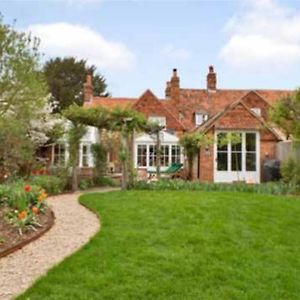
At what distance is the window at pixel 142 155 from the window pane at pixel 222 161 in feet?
21.4

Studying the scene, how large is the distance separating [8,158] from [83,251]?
28.3ft

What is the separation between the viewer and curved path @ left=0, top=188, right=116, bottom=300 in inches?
228

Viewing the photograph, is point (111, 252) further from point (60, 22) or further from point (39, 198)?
point (60, 22)

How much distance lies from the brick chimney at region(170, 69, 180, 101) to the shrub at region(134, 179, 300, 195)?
18148 mm

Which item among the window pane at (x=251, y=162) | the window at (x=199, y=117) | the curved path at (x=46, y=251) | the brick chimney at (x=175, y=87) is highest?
the brick chimney at (x=175, y=87)

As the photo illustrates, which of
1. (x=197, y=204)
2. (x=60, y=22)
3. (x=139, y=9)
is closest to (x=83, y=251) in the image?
(x=197, y=204)

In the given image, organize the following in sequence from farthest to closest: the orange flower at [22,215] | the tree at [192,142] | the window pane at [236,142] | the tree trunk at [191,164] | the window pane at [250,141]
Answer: the window pane at [250,141]
the window pane at [236,142]
the tree trunk at [191,164]
the tree at [192,142]
the orange flower at [22,215]

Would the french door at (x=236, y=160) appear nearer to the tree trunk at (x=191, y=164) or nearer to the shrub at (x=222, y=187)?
the tree trunk at (x=191, y=164)

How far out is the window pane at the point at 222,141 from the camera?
22.5 metres

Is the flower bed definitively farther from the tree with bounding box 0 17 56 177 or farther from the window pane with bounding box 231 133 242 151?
the window pane with bounding box 231 133 242 151

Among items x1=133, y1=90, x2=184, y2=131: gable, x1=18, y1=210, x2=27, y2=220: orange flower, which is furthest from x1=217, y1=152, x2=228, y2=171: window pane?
Answer: x1=18, y1=210, x2=27, y2=220: orange flower

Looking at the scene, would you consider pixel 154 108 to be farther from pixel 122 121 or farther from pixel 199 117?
pixel 122 121

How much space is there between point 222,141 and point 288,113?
8118mm

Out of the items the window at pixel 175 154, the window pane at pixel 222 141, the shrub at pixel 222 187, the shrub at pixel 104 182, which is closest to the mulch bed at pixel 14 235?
the shrub at pixel 222 187
